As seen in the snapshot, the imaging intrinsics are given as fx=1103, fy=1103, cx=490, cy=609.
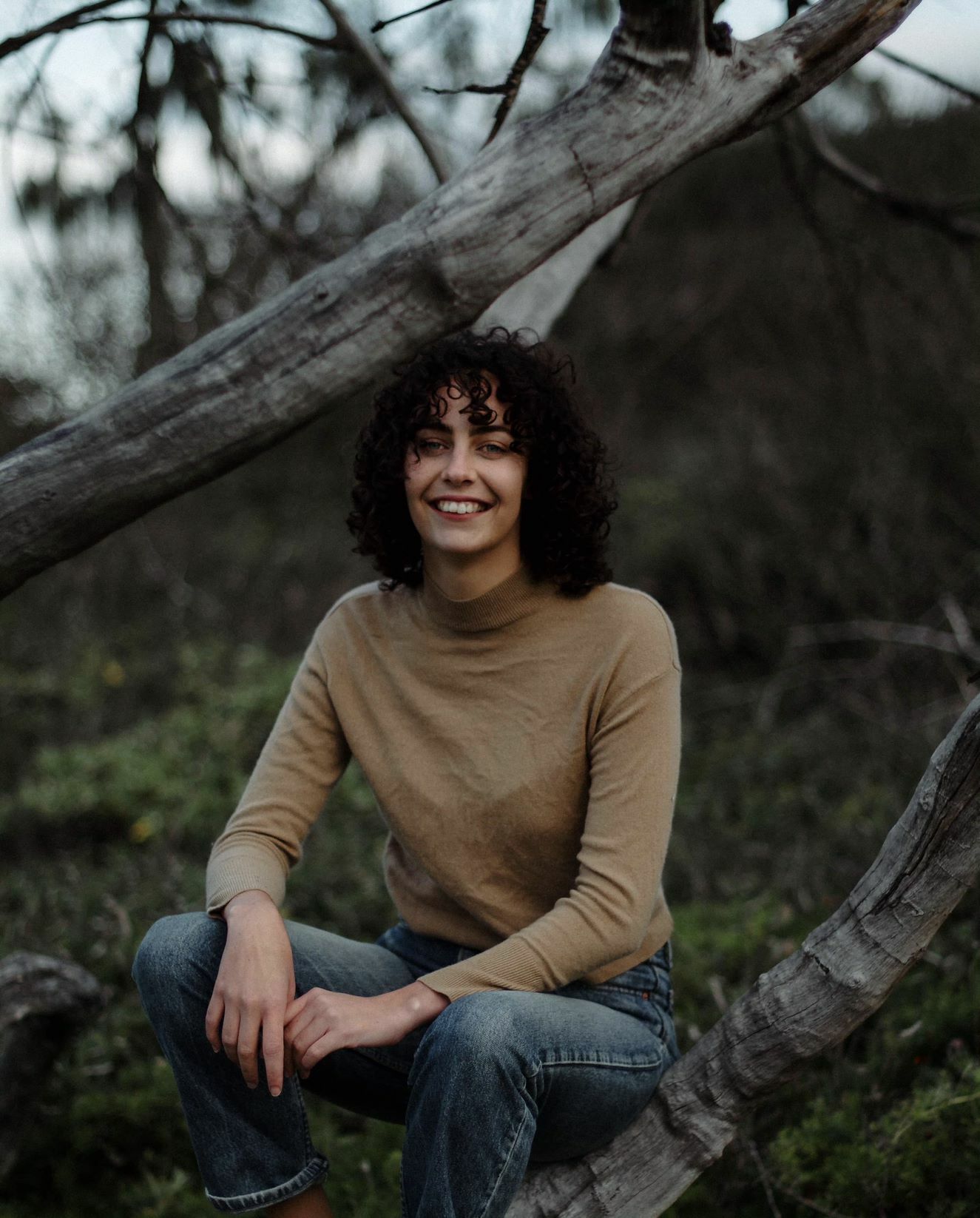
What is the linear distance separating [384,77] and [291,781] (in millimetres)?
1641

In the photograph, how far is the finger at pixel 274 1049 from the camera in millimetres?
1695

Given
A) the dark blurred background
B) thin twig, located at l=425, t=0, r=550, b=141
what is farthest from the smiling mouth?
thin twig, located at l=425, t=0, r=550, b=141

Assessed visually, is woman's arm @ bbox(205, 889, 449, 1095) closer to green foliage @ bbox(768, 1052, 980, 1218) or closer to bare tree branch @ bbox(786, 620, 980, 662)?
green foliage @ bbox(768, 1052, 980, 1218)

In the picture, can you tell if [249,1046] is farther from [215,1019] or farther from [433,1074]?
[433,1074]

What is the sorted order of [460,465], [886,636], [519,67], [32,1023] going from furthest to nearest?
[886,636] → [32,1023] → [460,465] → [519,67]

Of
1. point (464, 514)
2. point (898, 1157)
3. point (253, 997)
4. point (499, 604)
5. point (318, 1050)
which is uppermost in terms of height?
point (464, 514)

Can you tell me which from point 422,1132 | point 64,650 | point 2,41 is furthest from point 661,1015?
point 64,650

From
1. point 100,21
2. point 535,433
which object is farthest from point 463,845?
point 100,21

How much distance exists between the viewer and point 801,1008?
166cm

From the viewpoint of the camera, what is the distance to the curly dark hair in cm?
194

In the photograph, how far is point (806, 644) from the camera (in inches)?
213

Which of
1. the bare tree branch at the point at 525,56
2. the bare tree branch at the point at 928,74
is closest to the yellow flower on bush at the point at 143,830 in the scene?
the bare tree branch at the point at 525,56

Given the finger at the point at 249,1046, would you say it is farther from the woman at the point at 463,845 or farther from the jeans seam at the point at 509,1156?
the jeans seam at the point at 509,1156

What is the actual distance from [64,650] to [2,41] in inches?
173
